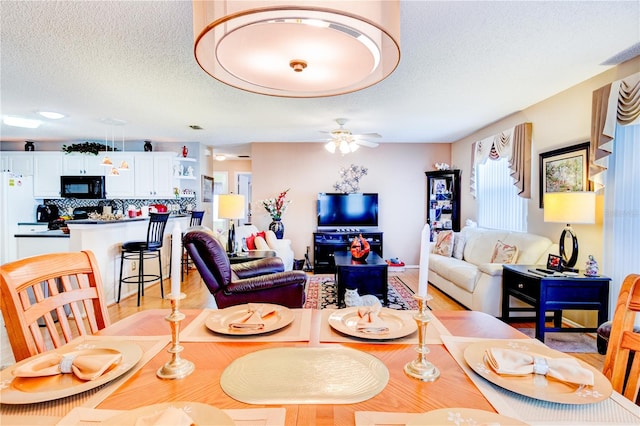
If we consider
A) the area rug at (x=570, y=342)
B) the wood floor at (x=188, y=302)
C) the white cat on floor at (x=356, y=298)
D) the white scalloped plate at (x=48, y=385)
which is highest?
the white scalloped plate at (x=48, y=385)

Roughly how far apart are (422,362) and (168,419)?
2.10 ft

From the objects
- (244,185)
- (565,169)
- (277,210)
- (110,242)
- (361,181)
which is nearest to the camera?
(565,169)

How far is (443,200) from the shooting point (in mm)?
6105

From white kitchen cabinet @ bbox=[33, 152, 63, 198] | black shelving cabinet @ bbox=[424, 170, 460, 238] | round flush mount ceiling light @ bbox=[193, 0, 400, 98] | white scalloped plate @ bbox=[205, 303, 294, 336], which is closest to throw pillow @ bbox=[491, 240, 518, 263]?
black shelving cabinet @ bbox=[424, 170, 460, 238]

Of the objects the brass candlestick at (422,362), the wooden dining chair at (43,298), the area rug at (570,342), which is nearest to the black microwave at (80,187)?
the wooden dining chair at (43,298)

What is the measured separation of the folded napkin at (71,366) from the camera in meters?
0.83

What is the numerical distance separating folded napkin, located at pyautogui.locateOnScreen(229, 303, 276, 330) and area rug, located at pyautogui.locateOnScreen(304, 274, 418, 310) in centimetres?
255

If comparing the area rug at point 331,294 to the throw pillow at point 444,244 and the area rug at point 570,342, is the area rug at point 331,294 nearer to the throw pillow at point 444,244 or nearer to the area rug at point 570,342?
the throw pillow at point 444,244

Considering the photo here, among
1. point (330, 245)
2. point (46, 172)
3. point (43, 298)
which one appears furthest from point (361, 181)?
point (46, 172)

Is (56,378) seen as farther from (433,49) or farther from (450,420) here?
(433,49)

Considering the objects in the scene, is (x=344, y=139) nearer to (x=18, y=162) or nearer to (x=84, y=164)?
(x=84, y=164)

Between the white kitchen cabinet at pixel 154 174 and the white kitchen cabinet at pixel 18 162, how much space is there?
2.01 metres

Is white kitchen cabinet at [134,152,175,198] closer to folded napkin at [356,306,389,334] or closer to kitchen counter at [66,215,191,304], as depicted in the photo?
kitchen counter at [66,215,191,304]

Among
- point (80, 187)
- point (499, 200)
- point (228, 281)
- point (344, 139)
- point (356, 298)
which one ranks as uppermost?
point (344, 139)
